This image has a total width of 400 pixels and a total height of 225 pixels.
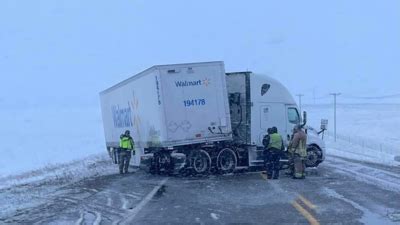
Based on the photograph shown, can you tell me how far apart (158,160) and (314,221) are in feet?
36.2

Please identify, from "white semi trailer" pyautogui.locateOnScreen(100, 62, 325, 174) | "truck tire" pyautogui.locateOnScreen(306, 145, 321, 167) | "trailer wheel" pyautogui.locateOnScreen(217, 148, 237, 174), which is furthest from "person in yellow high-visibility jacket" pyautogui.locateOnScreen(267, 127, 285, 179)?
"truck tire" pyautogui.locateOnScreen(306, 145, 321, 167)

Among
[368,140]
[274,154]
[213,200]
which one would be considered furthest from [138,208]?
[368,140]

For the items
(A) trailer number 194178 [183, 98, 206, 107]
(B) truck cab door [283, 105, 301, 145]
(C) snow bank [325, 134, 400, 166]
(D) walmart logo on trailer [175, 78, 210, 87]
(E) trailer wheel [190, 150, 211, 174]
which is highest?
(D) walmart logo on trailer [175, 78, 210, 87]

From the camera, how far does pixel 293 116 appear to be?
21.4 m

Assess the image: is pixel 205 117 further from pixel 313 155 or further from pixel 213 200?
pixel 213 200

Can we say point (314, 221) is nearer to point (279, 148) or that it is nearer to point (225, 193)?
point (225, 193)

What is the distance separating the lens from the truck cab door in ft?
69.6

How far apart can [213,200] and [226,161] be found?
7279 mm

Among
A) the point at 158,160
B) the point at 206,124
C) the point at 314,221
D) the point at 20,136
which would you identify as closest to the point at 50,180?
the point at 158,160

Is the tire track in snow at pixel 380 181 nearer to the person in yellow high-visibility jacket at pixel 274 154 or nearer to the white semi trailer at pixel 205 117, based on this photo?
the person in yellow high-visibility jacket at pixel 274 154

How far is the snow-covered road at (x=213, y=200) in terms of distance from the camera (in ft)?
33.8

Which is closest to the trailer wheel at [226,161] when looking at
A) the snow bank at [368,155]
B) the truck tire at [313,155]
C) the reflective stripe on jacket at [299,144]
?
the reflective stripe on jacket at [299,144]

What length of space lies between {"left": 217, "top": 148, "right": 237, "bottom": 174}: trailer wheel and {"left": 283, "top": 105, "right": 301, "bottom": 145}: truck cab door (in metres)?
2.22

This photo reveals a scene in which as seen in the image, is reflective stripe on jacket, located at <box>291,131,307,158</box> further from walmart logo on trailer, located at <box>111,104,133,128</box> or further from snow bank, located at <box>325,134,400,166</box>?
snow bank, located at <box>325,134,400,166</box>
